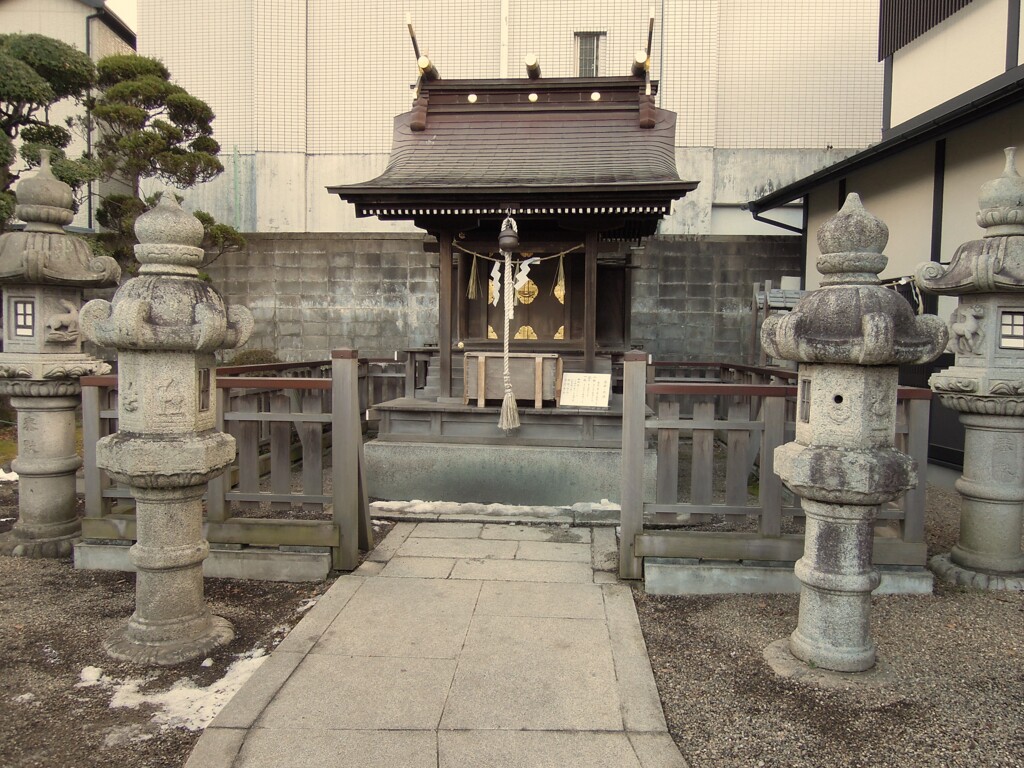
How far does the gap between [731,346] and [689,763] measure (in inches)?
435

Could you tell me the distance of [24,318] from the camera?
5121mm

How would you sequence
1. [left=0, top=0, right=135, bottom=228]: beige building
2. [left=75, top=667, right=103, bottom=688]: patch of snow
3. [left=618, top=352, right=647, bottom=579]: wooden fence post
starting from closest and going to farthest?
1. [left=75, top=667, right=103, bottom=688]: patch of snow
2. [left=618, top=352, right=647, bottom=579]: wooden fence post
3. [left=0, top=0, right=135, bottom=228]: beige building

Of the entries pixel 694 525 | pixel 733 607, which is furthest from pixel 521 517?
pixel 733 607

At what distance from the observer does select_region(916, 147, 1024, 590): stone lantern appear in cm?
435

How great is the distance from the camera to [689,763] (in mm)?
2721

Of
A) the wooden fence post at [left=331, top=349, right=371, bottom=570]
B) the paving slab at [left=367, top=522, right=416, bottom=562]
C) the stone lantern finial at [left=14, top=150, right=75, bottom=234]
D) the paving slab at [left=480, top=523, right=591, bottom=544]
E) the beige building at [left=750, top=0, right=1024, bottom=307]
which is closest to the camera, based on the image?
the wooden fence post at [left=331, top=349, right=371, bottom=570]

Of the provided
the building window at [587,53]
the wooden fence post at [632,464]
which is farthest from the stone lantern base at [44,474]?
the building window at [587,53]

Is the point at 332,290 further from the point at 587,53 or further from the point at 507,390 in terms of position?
the point at 587,53

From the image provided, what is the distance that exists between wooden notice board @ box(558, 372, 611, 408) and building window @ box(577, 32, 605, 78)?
1194cm

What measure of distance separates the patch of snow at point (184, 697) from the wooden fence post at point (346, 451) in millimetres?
1407

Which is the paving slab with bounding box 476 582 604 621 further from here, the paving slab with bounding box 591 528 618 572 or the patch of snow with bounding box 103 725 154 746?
the patch of snow with bounding box 103 725 154 746

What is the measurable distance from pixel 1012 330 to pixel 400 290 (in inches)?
426

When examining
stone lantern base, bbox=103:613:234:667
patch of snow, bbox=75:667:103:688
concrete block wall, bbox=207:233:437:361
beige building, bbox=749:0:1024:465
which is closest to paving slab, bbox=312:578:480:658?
stone lantern base, bbox=103:613:234:667

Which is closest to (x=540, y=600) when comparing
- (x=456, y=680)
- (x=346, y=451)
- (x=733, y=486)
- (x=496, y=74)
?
(x=456, y=680)
